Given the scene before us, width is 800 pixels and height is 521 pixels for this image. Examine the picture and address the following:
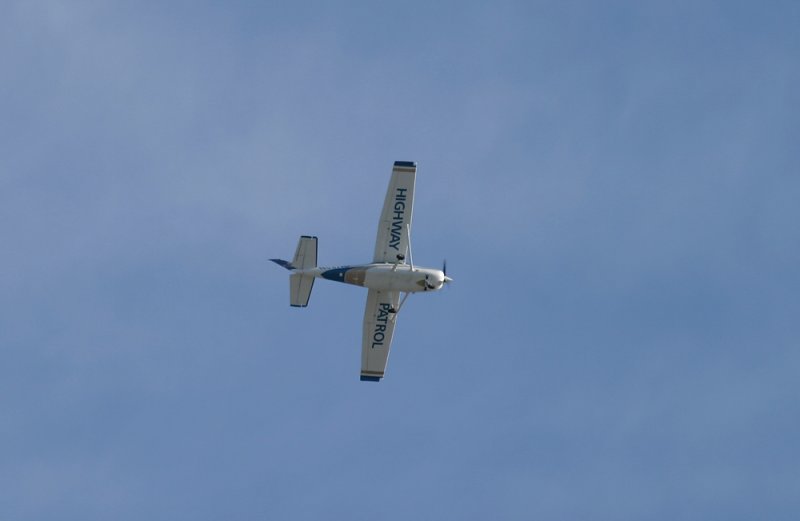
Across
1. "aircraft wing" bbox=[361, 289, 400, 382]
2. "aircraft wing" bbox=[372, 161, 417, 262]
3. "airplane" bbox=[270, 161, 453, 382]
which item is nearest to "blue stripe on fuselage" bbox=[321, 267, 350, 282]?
"airplane" bbox=[270, 161, 453, 382]

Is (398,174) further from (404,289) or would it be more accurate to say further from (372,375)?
(372,375)

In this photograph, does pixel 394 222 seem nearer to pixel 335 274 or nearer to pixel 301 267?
pixel 335 274

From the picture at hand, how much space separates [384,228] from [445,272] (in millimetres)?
4848

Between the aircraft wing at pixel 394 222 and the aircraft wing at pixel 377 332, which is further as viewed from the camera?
the aircraft wing at pixel 377 332

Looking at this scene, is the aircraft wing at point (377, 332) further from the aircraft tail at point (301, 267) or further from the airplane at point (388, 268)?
the aircraft tail at point (301, 267)

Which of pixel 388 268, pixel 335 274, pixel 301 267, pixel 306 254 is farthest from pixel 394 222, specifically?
pixel 301 267

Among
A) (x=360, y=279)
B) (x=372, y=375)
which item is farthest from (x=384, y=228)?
(x=372, y=375)

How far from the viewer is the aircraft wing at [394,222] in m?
90.4

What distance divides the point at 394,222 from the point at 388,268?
10.2ft

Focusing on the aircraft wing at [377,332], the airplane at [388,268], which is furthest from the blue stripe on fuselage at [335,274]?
the aircraft wing at [377,332]

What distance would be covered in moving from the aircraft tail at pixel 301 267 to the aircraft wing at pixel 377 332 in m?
4.47

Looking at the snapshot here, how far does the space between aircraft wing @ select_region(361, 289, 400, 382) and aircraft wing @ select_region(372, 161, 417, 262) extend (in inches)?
130

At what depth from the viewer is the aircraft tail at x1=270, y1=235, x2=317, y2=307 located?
298 ft

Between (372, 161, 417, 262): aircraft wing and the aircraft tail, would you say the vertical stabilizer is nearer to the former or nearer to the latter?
the aircraft tail
